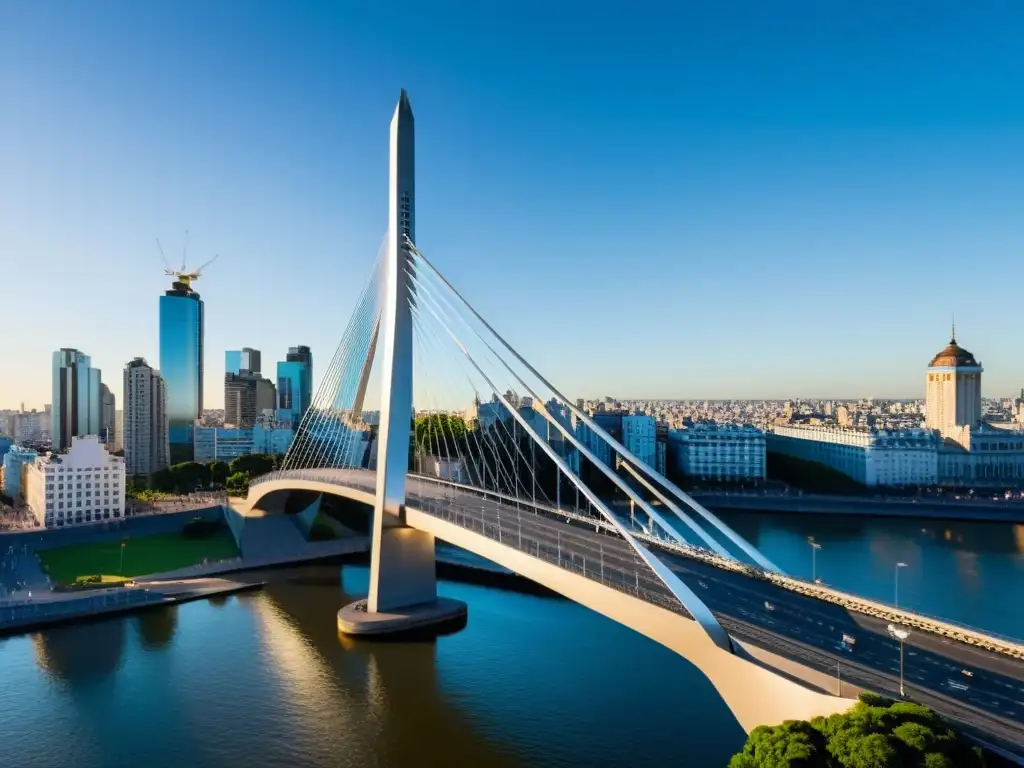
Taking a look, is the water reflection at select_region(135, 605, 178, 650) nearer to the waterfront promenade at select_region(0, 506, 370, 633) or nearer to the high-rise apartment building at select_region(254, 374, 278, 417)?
the waterfront promenade at select_region(0, 506, 370, 633)

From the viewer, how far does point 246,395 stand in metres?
81.8

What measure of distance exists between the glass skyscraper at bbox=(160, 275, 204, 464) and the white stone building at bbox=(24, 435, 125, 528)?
37250mm

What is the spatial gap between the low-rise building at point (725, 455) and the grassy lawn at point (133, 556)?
28.6 metres

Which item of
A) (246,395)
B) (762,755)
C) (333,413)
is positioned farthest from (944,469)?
(246,395)

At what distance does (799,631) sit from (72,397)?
65769 mm

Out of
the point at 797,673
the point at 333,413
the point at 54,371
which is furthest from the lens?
the point at 54,371

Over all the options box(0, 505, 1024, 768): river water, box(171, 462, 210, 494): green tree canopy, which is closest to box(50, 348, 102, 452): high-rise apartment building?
box(171, 462, 210, 494): green tree canopy

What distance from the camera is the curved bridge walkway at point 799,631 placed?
7.98 metres

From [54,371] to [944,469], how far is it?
219 feet

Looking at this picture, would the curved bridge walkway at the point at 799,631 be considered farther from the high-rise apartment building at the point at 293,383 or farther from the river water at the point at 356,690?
the high-rise apartment building at the point at 293,383

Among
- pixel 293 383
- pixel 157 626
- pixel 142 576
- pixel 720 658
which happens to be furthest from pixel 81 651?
pixel 293 383

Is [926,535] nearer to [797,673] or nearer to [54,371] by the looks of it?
[797,673]

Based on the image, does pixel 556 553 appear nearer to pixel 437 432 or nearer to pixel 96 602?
pixel 96 602

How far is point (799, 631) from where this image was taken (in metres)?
9.83
